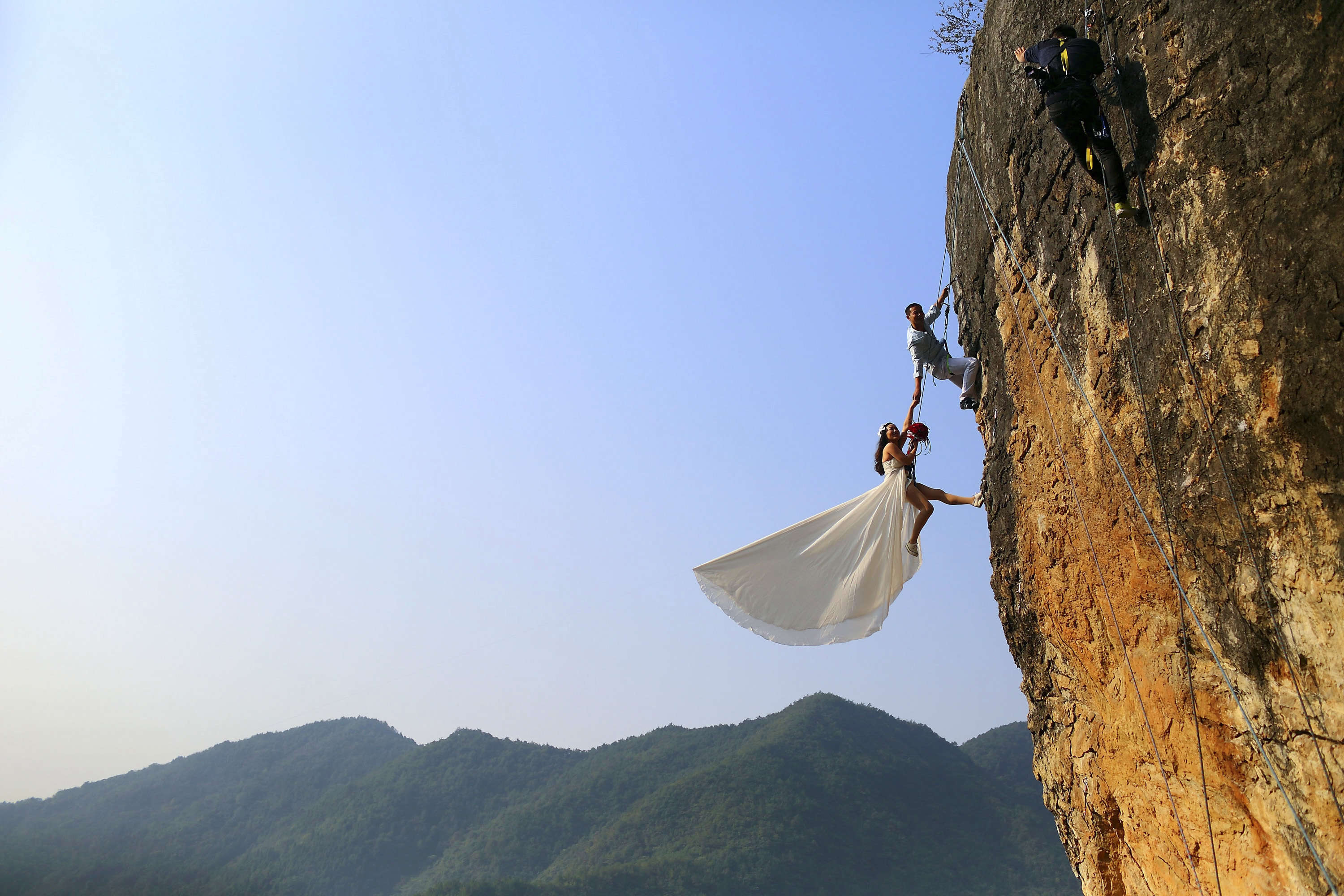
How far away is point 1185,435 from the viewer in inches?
202

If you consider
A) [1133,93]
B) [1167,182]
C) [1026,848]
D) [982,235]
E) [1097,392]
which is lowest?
[1026,848]

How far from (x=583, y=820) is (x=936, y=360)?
73.2m

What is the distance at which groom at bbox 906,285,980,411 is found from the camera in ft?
27.4

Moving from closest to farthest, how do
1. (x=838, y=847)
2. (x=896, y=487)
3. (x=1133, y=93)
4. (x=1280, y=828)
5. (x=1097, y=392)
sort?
1. (x=1280, y=828)
2. (x=1133, y=93)
3. (x=1097, y=392)
4. (x=896, y=487)
5. (x=838, y=847)

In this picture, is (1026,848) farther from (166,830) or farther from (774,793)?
(166,830)

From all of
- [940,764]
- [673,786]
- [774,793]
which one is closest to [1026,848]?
[940,764]

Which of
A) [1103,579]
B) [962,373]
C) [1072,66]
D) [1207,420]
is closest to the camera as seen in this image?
[1207,420]

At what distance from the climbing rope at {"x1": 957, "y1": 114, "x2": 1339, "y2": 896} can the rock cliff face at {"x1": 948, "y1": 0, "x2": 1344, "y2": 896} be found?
0.03 meters

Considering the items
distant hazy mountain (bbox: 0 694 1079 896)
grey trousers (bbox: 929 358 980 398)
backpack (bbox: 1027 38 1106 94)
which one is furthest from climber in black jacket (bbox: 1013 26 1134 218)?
distant hazy mountain (bbox: 0 694 1079 896)

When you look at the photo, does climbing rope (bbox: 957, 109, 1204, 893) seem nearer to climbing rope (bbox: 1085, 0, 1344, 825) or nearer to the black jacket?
climbing rope (bbox: 1085, 0, 1344, 825)

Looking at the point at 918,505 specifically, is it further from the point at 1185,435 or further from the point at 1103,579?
the point at 1185,435

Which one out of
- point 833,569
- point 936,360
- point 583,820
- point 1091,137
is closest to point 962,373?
point 936,360

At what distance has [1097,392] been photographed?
6.01 metres

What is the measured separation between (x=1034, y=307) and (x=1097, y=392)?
1124 mm
